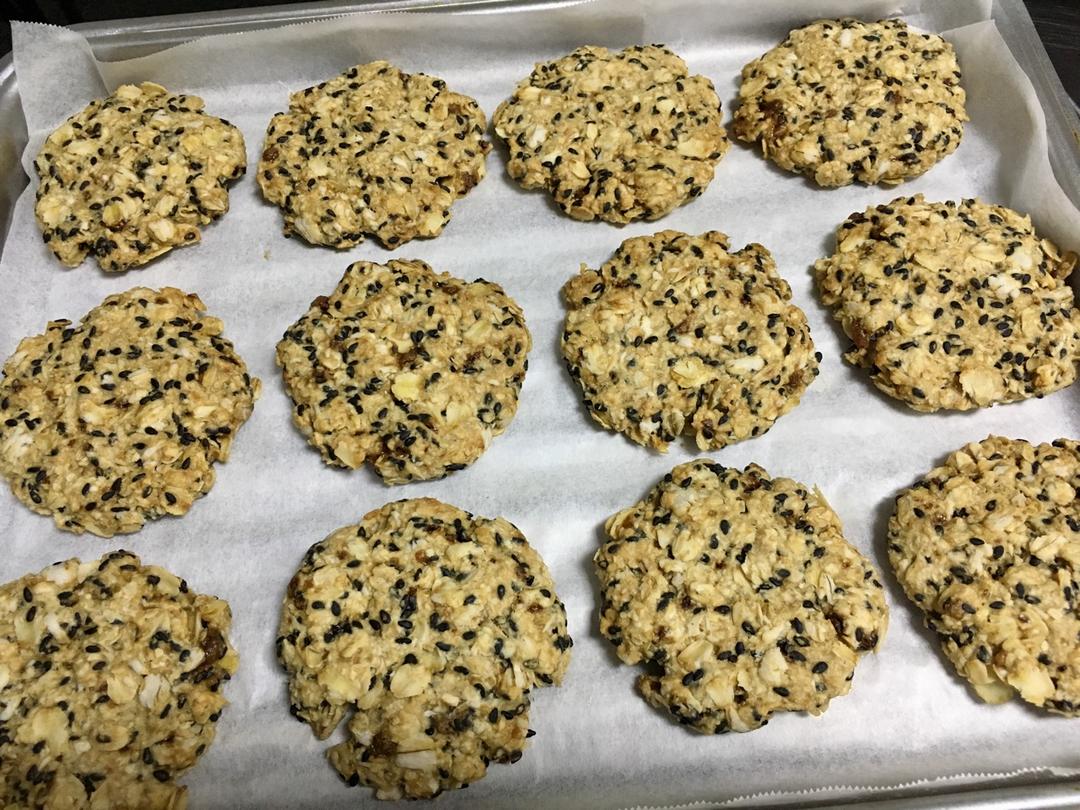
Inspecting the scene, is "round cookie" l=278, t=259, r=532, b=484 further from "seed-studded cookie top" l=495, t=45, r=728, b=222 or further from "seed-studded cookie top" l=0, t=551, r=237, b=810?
"seed-studded cookie top" l=0, t=551, r=237, b=810

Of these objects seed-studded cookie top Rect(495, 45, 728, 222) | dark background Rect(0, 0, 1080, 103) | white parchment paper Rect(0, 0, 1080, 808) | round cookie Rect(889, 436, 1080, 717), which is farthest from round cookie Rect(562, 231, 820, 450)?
dark background Rect(0, 0, 1080, 103)

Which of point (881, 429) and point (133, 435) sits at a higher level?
point (133, 435)

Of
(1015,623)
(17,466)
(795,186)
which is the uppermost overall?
(795,186)

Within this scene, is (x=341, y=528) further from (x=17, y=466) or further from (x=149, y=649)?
(x=17, y=466)

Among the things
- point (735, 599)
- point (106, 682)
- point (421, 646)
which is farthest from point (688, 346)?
point (106, 682)

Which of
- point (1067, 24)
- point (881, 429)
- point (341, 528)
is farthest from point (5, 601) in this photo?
point (1067, 24)

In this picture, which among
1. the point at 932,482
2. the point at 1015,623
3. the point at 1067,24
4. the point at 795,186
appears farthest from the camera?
the point at 1067,24

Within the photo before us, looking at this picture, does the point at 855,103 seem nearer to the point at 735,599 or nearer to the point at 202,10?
the point at 735,599
